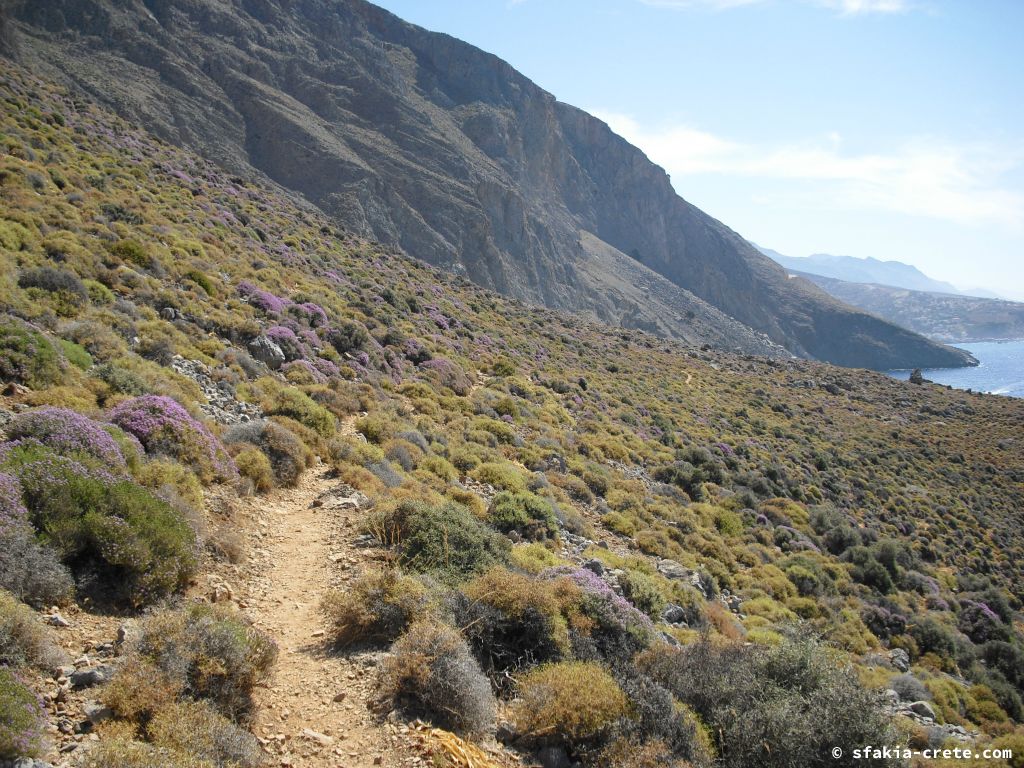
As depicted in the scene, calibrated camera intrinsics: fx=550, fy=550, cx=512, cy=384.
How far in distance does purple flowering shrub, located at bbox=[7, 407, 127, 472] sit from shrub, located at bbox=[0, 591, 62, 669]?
7.42ft

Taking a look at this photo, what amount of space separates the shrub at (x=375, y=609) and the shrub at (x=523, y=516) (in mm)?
4508

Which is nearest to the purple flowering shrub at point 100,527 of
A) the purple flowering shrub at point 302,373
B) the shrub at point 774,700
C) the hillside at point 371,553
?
the hillside at point 371,553

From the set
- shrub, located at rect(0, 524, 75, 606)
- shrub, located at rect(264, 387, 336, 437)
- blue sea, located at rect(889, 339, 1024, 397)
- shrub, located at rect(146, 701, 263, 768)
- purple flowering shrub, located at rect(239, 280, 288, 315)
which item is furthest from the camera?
blue sea, located at rect(889, 339, 1024, 397)

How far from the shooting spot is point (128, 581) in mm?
5352

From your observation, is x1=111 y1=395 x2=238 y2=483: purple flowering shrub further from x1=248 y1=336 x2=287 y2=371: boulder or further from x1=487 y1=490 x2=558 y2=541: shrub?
x1=248 y1=336 x2=287 y2=371: boulder

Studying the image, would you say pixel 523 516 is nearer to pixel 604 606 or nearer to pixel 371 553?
pixel 604 606

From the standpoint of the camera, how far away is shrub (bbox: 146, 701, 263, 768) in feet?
12.8

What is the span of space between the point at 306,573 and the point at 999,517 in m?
40.3

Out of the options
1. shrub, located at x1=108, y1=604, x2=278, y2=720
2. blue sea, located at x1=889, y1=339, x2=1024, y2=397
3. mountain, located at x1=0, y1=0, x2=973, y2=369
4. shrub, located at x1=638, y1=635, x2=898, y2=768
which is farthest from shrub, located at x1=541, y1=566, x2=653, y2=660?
blue sea, located at x1=889, y1=339, x2=1024, y2=397

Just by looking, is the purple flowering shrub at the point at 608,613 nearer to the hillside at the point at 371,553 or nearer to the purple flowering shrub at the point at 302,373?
the hillside at the point at 371,553

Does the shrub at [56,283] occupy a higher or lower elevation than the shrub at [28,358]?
higher

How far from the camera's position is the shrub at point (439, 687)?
5.19 metres

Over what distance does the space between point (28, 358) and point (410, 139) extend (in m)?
75.4

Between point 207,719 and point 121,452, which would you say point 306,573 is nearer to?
point 121,452
